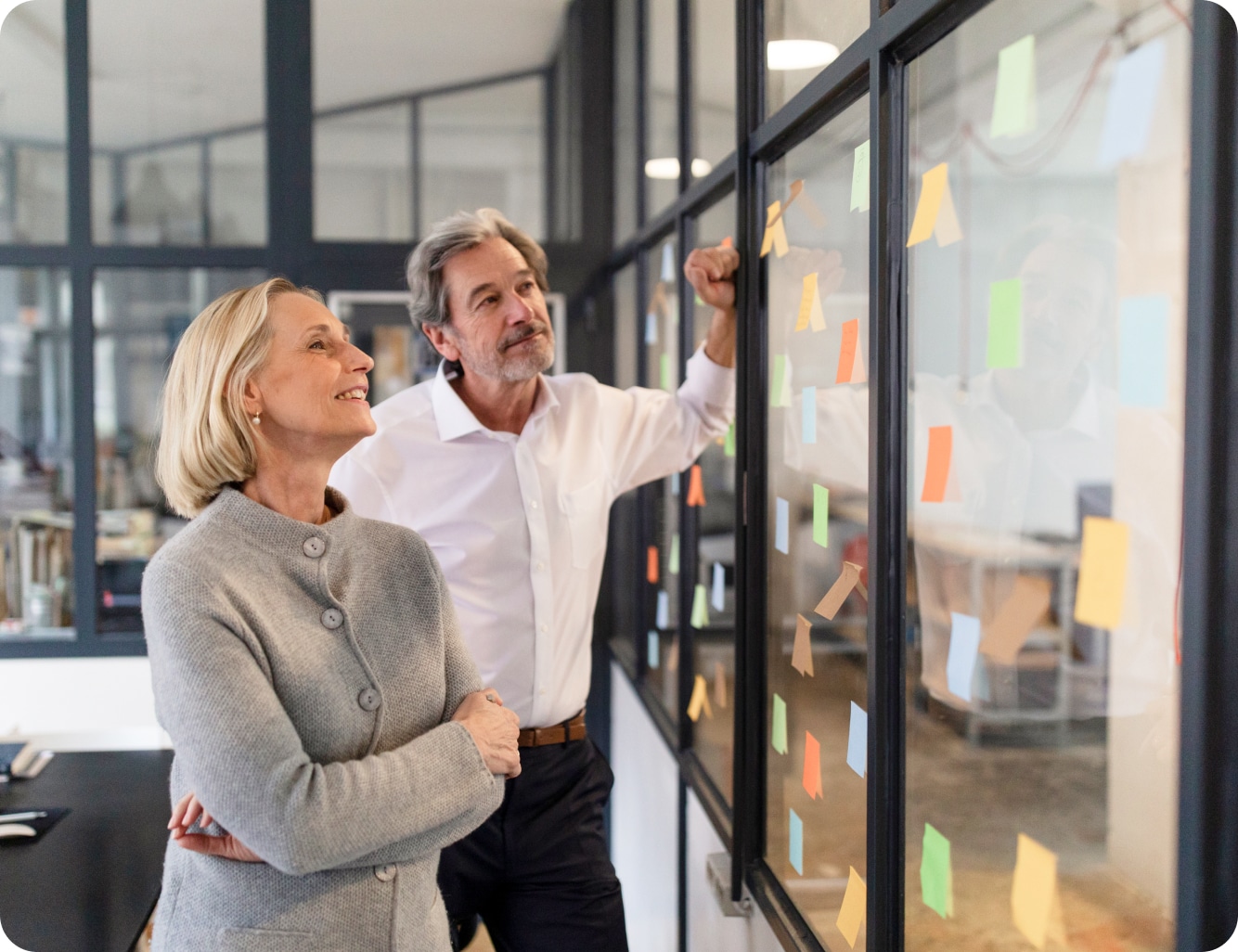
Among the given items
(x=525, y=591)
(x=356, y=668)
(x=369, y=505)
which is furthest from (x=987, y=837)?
(x=369, y=505)

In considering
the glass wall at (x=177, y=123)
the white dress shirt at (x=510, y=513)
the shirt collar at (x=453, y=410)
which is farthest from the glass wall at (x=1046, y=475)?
the glass wall at (x=177, y=123)

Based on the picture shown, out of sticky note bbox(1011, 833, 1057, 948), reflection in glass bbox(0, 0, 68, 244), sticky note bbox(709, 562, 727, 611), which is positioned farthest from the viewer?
reflection in glass bbox(0, 0, 68, 244)

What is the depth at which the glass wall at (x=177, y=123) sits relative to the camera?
3.88m

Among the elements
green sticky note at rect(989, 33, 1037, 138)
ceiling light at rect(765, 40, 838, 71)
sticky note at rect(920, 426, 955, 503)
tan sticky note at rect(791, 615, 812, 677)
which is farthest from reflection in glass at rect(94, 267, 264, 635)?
green sticky note at rect(989, 33, 1037, 138)

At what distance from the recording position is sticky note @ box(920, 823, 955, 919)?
1230 mm

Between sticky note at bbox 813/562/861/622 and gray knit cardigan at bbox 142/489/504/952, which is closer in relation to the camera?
gray knit cardigan at bbox 142/489/504/952

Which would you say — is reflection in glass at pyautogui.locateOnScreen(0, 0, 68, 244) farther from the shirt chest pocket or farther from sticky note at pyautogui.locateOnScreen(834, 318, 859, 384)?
sticky note at pyautogui.locateOnScreen(834, 318, 859, 384)

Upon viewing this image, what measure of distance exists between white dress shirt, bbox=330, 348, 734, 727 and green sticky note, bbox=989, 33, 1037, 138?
3.63 feet

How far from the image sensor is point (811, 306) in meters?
1.70

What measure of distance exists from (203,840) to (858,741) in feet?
2.86

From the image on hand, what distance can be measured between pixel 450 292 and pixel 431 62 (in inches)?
85.9

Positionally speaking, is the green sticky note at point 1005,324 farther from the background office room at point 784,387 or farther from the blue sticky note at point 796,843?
the blue sticky note at point 796,843

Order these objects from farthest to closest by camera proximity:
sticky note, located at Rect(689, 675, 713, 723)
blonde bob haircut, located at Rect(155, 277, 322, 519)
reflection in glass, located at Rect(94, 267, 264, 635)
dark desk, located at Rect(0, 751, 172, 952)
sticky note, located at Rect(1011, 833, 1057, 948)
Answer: reflection in glass, located at Rect(94, 267, 264, 635), sticky note, located at Rect(689, 675, 713, 723), dark desk, located at Rect(0, 751, 172, 952), blonde bob haircut, located at Rect(155, 277, 322, 519), sticky note, located at Rect(1011, 833, 1057, 948)

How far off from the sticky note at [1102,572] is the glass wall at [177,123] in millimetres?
3612
